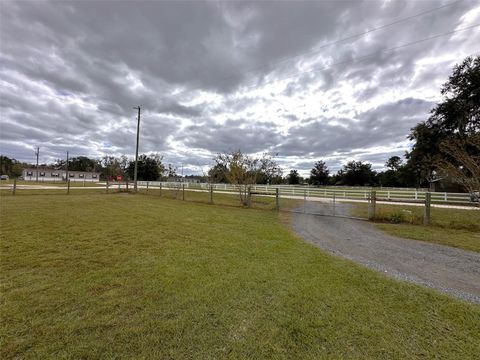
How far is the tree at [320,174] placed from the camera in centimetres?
7544

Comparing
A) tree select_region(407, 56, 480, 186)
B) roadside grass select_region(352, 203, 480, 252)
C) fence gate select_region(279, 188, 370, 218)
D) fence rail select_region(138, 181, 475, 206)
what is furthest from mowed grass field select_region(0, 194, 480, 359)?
tree select_region(407, 56, 480, 186)

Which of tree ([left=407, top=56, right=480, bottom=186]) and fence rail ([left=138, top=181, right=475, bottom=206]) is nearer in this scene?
fence rail ([left=138, top=181, right=475, bottom=206])

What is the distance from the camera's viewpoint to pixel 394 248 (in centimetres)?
555

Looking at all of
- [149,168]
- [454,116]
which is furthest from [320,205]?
[149,168]

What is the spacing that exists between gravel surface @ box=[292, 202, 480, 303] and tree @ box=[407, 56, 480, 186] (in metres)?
18.9

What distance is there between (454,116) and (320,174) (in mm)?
53215

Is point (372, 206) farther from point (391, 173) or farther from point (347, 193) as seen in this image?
point (391, 173)

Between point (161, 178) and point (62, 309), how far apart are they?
231 ft

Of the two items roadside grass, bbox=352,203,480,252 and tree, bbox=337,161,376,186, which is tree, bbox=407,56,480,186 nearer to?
roadside grass, bbox=352,203,480,252

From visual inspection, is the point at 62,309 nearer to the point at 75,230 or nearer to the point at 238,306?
the point at 238,306

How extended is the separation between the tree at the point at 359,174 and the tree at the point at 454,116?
4964 centimetres

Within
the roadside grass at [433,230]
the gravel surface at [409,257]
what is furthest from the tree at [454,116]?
the gravel surface at [409,257]

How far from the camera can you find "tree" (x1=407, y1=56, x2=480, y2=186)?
A: 21.5 meters

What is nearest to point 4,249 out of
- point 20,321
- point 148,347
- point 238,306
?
point 20,321
